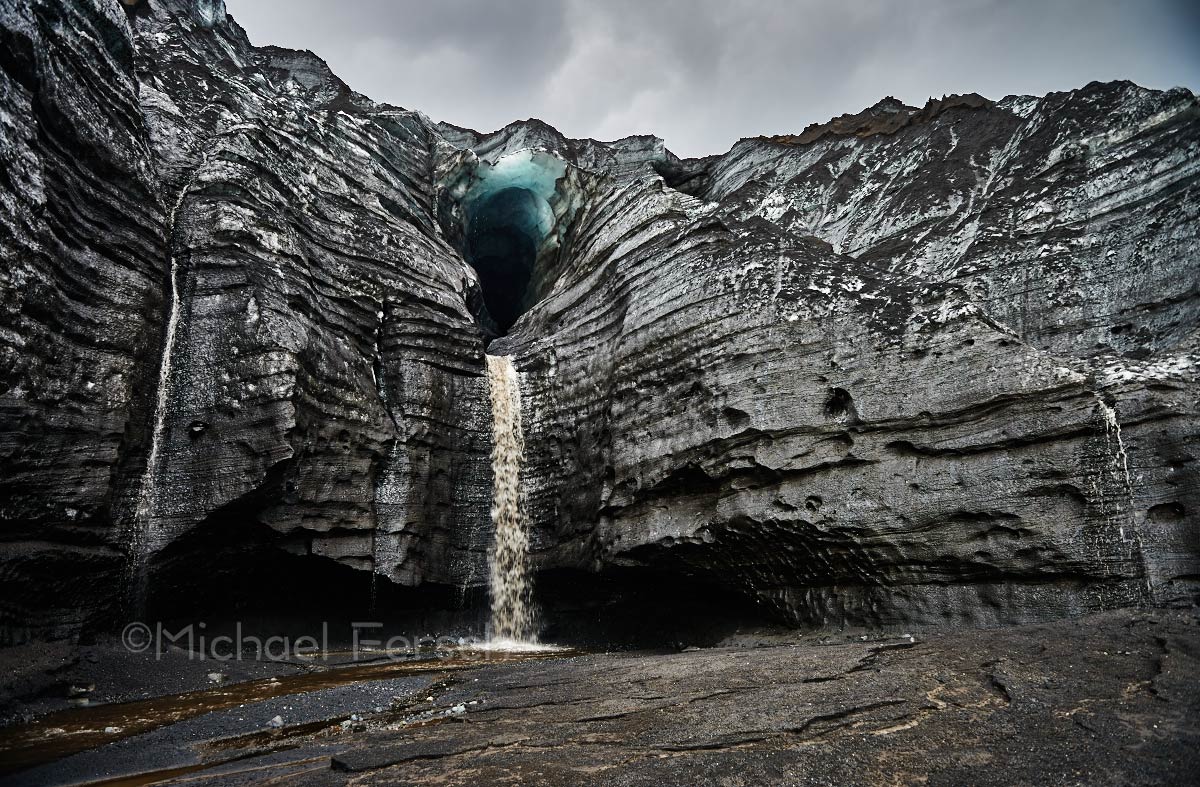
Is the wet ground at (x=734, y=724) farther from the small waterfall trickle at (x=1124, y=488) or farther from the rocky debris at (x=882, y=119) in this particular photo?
the rocky debris at (x=882, y=119)

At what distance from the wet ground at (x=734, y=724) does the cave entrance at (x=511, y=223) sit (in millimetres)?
17776

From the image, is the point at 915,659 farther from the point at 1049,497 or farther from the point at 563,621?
the point at 563,621

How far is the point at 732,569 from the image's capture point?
12.0m

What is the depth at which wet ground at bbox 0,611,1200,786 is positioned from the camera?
4.12 m

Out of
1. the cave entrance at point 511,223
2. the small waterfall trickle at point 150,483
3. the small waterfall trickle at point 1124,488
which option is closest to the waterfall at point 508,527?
the small waterfall trickle at point 150,483

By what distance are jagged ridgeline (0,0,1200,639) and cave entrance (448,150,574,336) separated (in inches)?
283

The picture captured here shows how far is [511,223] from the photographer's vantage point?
29.0 meters

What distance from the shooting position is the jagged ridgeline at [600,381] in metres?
9.62

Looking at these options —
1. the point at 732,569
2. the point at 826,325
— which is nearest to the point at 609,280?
the point at 826,325

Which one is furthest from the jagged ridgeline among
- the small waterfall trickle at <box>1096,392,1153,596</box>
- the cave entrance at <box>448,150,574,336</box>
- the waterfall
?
the cave entrance at <box>448,150,574,336</box>

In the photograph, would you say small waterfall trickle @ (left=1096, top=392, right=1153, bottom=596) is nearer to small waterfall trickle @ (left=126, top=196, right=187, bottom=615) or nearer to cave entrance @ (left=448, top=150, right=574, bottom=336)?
small waterfall trickle @ (left=126, top=196, right=187, bottom=615)

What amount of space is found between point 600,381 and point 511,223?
1575 centimetres

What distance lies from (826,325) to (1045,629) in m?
5.75

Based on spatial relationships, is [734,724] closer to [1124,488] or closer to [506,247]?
[1124,488]
